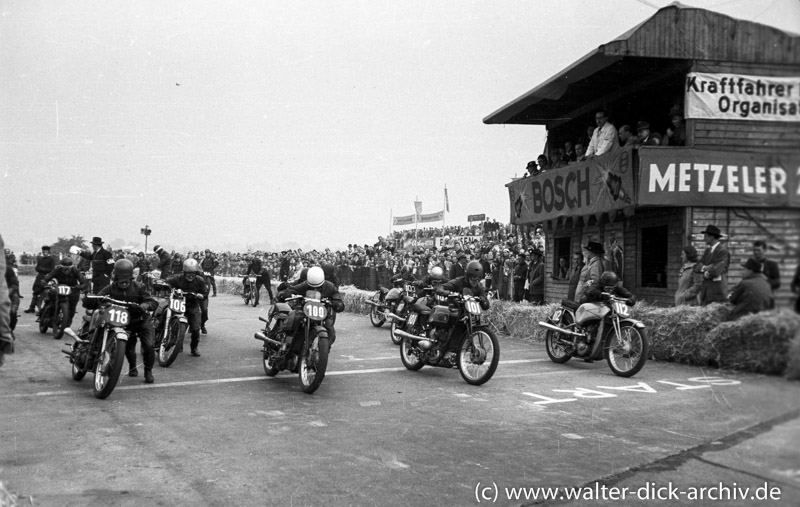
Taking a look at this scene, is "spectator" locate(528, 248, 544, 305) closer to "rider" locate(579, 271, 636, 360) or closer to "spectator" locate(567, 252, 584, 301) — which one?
"spectator" locate(567, 252, 584, 301)

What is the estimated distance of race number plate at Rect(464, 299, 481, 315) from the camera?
927 cm

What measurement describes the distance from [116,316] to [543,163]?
14.4 metres

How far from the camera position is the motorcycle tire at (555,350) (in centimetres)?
1082

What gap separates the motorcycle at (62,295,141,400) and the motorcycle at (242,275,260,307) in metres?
17.0

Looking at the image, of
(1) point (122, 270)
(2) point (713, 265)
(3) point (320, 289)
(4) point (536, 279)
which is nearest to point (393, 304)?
(4) point (536, 279)

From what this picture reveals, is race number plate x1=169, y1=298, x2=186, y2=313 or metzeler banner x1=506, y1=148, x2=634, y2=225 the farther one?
metzeler banner x1=506, y1=148, x2=634, y2=225

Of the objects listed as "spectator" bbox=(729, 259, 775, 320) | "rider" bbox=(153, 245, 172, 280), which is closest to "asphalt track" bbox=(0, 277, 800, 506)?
"spectator" bbox=(729, 259, 775, 320)

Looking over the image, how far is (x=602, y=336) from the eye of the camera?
33.2 feet

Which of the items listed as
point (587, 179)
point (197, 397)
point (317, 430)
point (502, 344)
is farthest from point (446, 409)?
point (587, 179)

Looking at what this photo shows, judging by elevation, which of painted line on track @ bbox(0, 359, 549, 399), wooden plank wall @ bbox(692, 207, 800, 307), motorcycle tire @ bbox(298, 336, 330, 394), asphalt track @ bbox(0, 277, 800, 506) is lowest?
painted line on track @ bbox(0, 359, 549, 399)

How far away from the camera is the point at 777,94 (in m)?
1.53

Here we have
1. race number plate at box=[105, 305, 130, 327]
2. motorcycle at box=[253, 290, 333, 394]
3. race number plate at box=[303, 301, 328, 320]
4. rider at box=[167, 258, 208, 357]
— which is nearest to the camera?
race number plate at box=[105, 305, 130, 327]

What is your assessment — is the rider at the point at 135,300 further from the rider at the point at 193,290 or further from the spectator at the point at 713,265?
the spectator at the point at 713,265

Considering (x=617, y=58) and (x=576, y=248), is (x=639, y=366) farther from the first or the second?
(x=576, y=248)
